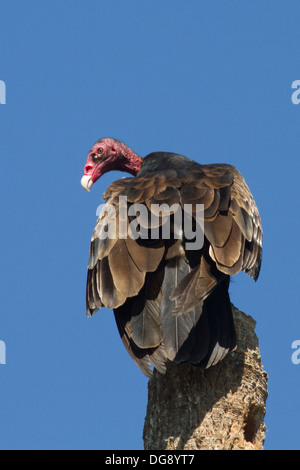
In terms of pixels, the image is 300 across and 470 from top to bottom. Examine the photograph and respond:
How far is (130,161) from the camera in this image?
10.2 m

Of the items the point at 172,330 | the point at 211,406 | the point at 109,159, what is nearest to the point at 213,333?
the point at 172,330

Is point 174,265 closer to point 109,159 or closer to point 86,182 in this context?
point 86,182

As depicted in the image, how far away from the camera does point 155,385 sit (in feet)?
21.2

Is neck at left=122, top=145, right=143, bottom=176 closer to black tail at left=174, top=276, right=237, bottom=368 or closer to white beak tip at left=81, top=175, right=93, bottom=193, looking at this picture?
white beak tip at left=81, top=175, right=93, bottom=193

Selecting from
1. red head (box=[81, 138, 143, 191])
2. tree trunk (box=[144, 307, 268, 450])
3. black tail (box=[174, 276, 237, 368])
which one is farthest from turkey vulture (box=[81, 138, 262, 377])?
red head (box=[81, 138, 143, 191])

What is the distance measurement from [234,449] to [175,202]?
2.03 metres

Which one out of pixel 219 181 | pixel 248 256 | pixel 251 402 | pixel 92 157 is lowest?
pixel 251 402

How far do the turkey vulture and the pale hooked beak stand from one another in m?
1.68

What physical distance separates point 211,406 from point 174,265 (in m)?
1.21

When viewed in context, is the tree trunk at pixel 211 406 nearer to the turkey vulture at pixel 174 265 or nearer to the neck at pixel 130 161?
the turkey vulture at pixel 174 265

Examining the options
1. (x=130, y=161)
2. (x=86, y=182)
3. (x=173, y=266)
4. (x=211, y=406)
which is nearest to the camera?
(x=211, y=406)

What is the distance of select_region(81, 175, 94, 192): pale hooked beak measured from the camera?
9633mm
